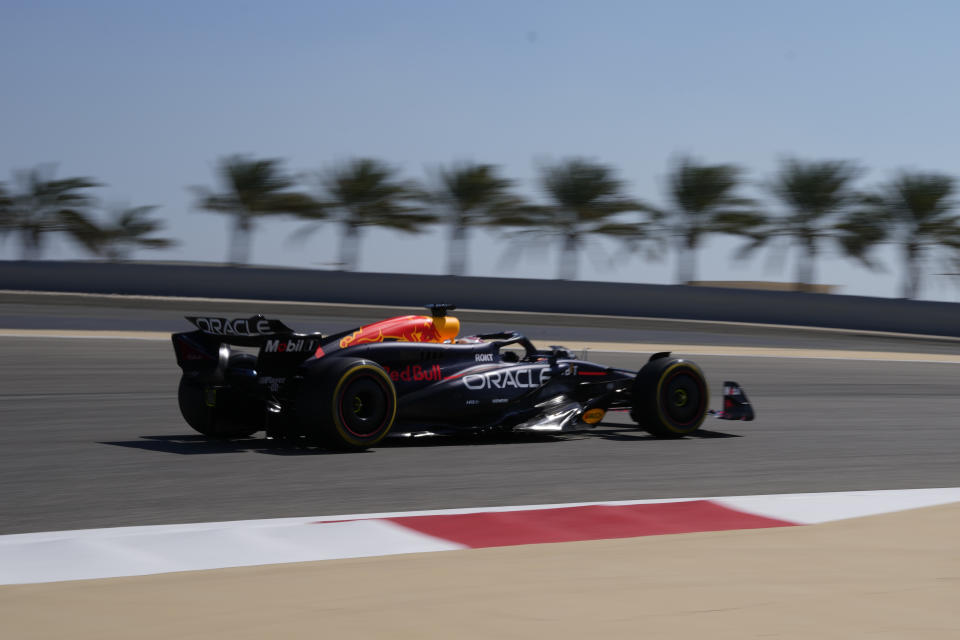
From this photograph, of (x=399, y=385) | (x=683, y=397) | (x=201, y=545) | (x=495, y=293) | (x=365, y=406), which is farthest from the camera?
(x=495, y=293)

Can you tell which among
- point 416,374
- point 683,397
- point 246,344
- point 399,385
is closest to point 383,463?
point 399,385

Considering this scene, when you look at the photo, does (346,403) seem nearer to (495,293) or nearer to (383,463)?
(383,463)

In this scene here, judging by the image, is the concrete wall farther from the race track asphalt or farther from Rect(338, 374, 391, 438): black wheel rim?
Rect(338, 374, 391, 438): black wheel rim

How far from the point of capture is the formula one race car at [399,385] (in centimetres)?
727

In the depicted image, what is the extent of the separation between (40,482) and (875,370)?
14384 mm

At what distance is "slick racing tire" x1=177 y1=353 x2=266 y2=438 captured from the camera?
7801mm

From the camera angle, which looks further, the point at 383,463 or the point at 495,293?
the point at 495,293

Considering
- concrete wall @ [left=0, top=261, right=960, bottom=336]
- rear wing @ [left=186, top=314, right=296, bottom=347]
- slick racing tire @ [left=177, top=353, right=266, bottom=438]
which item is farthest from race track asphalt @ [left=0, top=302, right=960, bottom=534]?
concrete wall @ [left=0, top=261, right=960, bottom=336]

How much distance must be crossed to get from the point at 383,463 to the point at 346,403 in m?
0.47

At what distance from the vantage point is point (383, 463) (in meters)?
7.08

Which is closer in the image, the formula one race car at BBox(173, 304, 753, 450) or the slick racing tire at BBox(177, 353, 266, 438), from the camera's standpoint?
the formula one race car at BBox(173, 304, 753, 450)

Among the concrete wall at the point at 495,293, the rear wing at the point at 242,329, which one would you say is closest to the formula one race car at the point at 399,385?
the rear wing at the point at 242,329

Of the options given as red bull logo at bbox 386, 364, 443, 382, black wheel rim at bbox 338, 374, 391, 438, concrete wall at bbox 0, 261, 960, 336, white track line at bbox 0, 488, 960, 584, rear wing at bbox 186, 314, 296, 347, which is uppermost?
concrete wall at bbox 0, 261, 960, 336

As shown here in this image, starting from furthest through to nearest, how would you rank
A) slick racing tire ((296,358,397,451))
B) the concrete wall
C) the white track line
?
the concrete wall < slick racing tire ((296,358,397,451)) < the white track line
